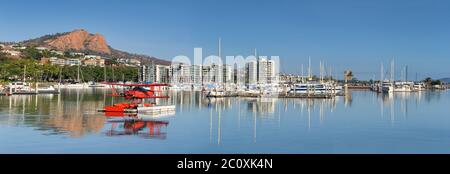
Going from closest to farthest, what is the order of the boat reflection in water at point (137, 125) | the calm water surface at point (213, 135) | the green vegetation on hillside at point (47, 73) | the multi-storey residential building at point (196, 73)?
1. the calm water surface at point (213, 135)
2. the boat reflection in water at point (137, 125)
3. the green vegetation on hillside at point (47, 73)
4. the multi-storey residential building at point (196, 73)

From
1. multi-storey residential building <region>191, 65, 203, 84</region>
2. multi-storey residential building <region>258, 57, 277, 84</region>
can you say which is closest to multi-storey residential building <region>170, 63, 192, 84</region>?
multi-storey residential building <region>191, 65, 203, 84</region>

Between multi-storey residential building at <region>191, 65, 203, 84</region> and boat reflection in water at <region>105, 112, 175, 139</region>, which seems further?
multi-storey residential building at <region>191, 65, 203, 84</region>

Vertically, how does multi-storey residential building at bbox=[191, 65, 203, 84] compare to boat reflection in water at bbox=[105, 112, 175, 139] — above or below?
above

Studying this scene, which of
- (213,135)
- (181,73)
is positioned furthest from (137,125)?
(181,73)

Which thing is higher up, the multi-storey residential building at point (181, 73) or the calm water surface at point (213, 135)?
the multi-storey residential building at point (181, 73)

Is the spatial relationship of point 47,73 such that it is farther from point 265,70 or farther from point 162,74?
point 265,70

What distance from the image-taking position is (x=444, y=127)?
3316cm

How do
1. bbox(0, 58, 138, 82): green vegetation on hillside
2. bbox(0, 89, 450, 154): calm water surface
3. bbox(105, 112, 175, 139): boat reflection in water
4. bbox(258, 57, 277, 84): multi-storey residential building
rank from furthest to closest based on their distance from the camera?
bbox(258, 57, 277, 84): multi-storey residential building
bbox(0, 58, 138, 82): green vegetation on hillside
bbox(105, 112, 175, 139): boat reflection in water
bbox(0, 89, 450, 154): calm water surface

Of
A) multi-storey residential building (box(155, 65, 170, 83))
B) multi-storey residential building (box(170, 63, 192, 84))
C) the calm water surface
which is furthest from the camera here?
multi-storey residential building (box(170, 63, 192, 84))

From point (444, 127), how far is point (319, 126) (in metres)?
8.38

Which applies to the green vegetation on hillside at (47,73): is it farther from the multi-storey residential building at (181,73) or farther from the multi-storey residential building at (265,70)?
the multi-storey residential building at (265,70)

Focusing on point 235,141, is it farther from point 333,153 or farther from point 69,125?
point 69,125

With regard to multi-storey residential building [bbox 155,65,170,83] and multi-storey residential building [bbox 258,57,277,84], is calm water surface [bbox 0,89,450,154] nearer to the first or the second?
multi-storey residential building [bbox 258,57,277,84]

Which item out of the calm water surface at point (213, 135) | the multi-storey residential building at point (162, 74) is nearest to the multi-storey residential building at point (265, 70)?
the multi-storey residential building at point (162, 74)
